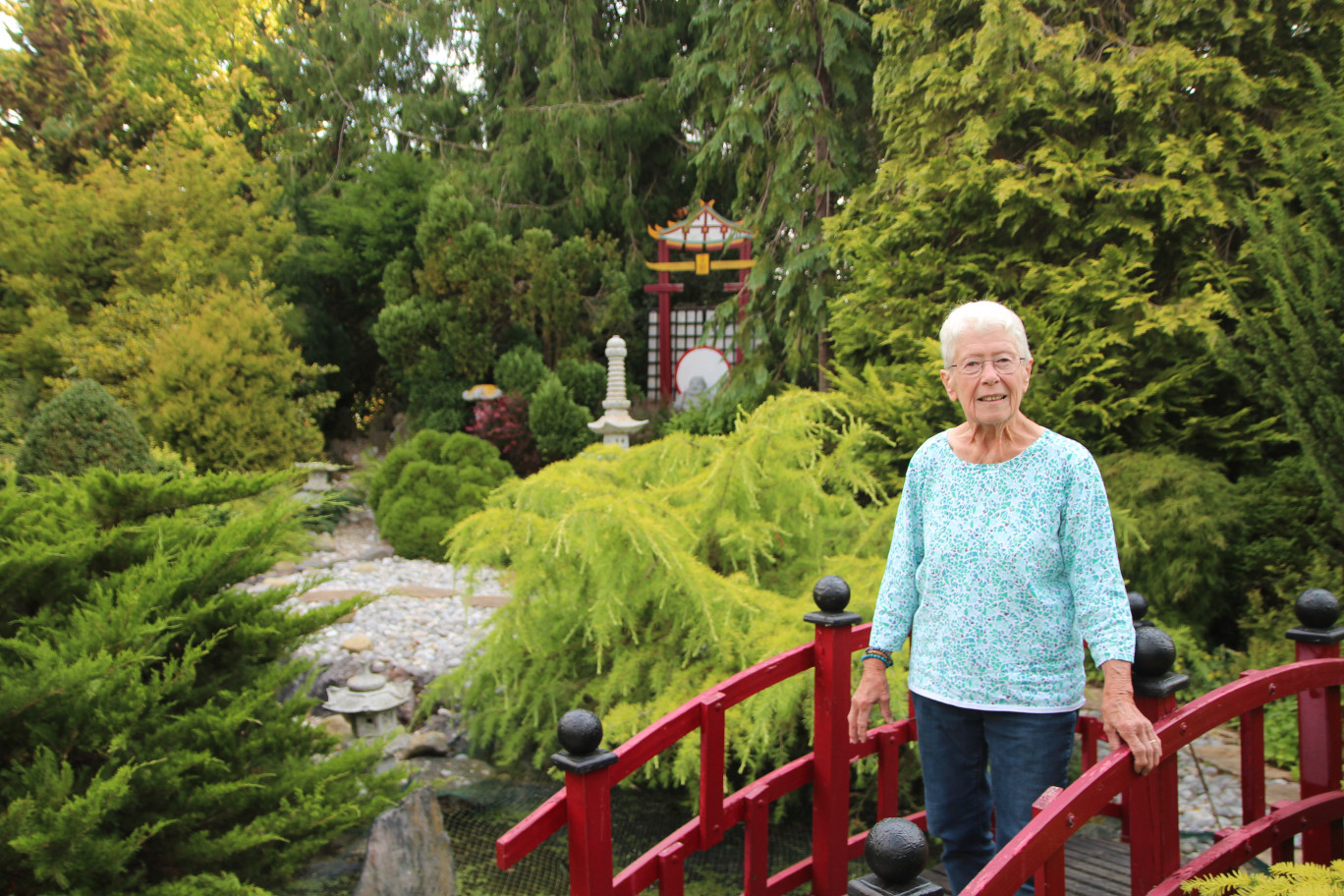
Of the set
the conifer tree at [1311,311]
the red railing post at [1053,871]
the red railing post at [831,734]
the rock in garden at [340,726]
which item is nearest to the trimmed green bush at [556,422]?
the rock in garden at [340,726]

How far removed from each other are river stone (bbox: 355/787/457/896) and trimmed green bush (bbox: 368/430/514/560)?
437cm

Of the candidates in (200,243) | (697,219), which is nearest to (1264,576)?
(697,219)

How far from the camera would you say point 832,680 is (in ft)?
6.17

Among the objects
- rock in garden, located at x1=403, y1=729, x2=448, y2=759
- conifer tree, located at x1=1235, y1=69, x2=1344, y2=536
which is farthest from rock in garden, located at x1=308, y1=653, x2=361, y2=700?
conifer tree, located at x1=1235, y1=69, x2=1344, y2=536

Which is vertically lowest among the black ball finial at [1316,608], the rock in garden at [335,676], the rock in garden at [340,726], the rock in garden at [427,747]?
the rock in garden at [427,747]

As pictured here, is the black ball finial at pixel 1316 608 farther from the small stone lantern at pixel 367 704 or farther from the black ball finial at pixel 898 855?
the small stone lantern at pixel 367 704

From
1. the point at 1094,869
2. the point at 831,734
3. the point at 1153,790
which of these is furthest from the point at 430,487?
the point at 1153,790

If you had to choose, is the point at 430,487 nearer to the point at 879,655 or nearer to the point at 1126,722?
the point at 879,655

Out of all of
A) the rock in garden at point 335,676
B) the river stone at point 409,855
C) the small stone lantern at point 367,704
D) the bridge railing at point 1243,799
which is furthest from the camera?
the rock in garden at point 335,676

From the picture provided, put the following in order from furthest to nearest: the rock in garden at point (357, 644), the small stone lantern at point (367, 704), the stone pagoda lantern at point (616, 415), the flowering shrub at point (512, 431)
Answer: the flowering shrub at point (512, 431), the stone pagoda lantern at point (616, 415), the rock in garden at point (357, 644), the small stone lantern at point (367, 704)

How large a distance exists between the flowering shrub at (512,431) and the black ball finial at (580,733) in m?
9.08

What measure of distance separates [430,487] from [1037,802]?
269 inches

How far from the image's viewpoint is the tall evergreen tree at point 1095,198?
4.46 m

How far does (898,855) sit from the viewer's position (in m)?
0.92
